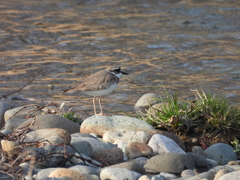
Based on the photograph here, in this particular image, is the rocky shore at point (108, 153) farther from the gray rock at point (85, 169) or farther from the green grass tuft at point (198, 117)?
the green grass tuft at point (198, 117)

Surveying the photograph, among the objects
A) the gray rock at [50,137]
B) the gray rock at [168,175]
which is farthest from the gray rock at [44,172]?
the gray rock at [168,175]

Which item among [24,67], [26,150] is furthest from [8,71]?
[26,150]

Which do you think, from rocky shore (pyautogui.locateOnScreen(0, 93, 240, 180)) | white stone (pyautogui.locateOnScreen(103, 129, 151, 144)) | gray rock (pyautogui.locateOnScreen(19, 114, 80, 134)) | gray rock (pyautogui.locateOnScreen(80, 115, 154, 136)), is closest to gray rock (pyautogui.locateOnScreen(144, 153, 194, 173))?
rocky shore (pyautogui.locateOnScreen(0, 93, 240, 180))

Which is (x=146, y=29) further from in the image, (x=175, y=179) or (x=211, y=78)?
(x=175, y=179)

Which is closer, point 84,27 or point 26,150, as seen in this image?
point 26,150

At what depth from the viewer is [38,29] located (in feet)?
59.4

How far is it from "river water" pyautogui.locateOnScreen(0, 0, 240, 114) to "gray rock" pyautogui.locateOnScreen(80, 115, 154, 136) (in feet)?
7.07

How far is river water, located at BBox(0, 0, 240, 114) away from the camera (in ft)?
40.7

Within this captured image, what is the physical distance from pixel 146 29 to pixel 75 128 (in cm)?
1107

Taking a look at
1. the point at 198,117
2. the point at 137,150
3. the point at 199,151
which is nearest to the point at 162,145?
the point at 137,150

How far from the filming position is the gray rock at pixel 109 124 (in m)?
7.60

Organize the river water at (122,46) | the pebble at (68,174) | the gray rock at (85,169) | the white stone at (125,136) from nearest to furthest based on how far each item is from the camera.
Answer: the pebble at (68,174) → the gray rock at (85,169) → the white stone at (125,136) → the river water at (122,46)

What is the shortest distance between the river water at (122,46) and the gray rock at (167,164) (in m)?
3.84

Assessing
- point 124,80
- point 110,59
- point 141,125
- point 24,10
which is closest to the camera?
point 141,125
